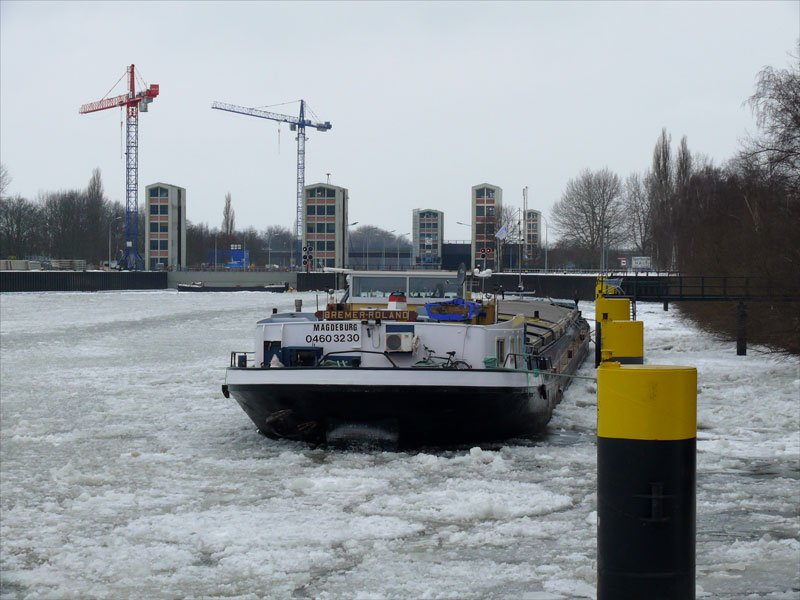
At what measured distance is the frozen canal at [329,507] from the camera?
8.00m

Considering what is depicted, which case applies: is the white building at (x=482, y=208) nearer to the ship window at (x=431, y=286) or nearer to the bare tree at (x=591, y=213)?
the bare tree at (x=591, y=213)

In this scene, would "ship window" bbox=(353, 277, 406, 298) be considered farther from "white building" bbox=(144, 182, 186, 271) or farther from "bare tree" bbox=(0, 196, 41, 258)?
"white building" bbox=(144, 182, 186, 271)

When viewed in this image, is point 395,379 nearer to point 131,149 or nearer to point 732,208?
point 732,208

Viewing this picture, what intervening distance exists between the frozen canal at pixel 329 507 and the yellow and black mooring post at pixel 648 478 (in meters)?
3.60

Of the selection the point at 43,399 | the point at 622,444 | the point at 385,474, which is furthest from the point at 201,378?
the point at 622,444

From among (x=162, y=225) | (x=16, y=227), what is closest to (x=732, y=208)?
(x=16, y=227)

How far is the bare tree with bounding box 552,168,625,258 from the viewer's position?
98.8 m

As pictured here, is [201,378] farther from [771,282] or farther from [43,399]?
[771,282]

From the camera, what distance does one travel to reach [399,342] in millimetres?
14227

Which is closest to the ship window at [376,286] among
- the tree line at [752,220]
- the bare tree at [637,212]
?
the tree line at [752,220]

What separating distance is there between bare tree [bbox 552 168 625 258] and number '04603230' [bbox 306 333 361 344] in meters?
84.9

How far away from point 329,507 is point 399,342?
4.03 metres

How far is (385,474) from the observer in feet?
40.5

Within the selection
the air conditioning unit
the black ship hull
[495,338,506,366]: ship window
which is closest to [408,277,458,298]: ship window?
[495,338,506,366]: ship window
